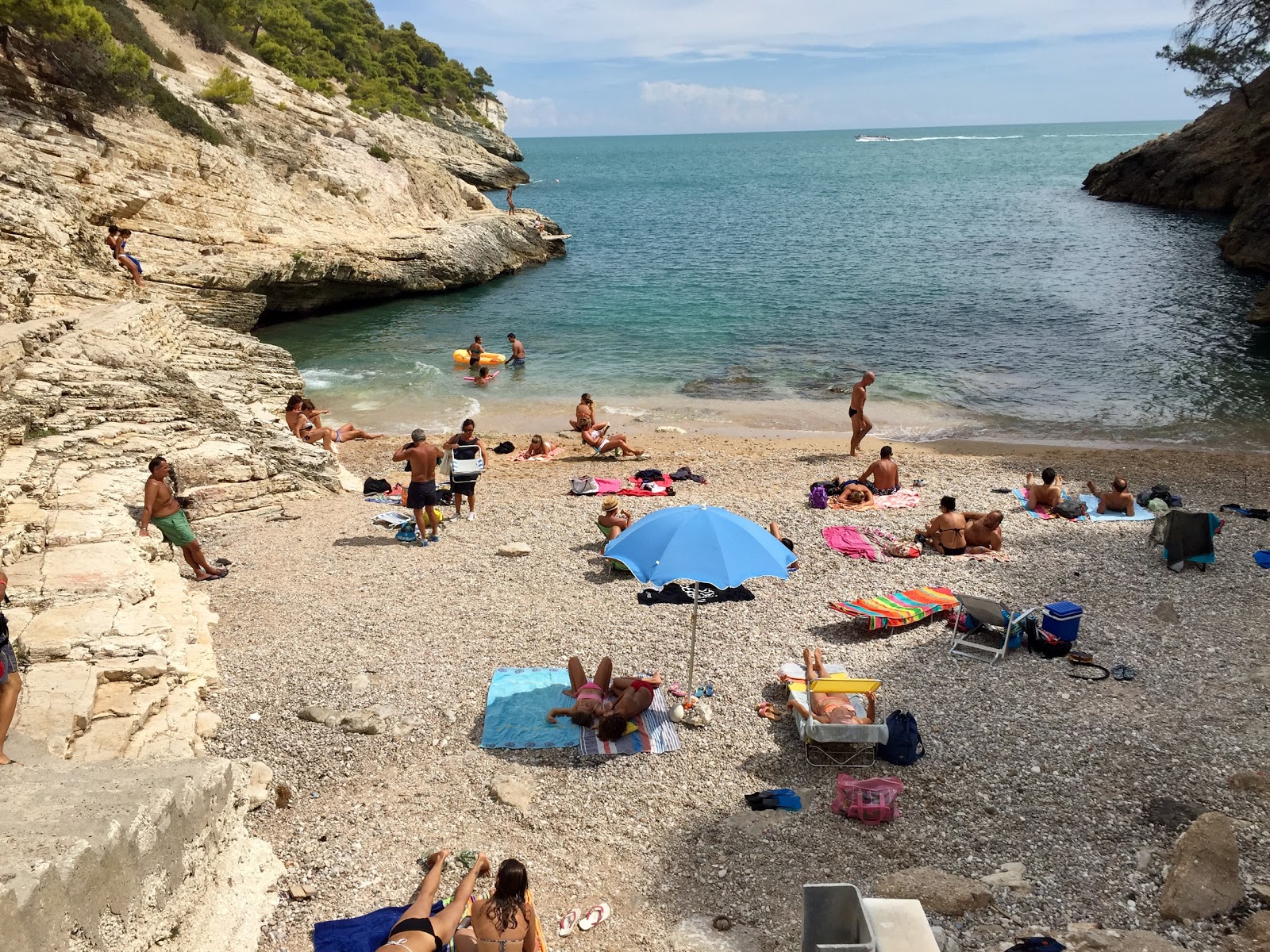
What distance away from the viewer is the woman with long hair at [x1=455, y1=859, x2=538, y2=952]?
4.99 metres

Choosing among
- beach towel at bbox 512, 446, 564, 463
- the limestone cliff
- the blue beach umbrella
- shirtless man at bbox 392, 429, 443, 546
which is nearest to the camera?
the blue beach umbrella

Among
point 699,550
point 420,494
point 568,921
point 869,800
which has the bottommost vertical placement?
point 568,921

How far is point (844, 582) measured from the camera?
10.6m

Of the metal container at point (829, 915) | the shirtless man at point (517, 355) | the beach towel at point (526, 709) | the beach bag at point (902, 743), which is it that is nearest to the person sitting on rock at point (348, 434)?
the shirtless man at point (517, 355)

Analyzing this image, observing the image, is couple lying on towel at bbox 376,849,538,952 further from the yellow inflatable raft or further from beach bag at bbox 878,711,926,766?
the yellow inflatable raft

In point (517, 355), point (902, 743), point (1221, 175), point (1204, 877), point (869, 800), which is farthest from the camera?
point (1221, 175)

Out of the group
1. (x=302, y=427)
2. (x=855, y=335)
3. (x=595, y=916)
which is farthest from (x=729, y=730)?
(x=855, y=335)

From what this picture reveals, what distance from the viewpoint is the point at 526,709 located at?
780cm

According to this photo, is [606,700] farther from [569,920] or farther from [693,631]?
[569,920]

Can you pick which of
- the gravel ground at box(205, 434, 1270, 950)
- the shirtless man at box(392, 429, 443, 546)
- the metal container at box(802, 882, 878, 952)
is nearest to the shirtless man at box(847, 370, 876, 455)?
→ the gravel ground at box(205, 434, 1270, 950)

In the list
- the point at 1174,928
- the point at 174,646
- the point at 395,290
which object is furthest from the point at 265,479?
the point at 395,290

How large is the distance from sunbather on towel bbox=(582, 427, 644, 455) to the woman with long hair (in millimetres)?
12978

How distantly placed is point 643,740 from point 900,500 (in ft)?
26.7

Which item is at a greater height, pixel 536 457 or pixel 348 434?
pixel 348 434
